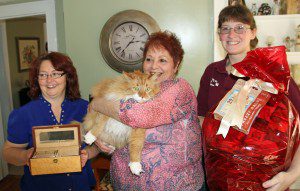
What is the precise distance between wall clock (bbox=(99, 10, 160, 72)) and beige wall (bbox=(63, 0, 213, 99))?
0.27 ft

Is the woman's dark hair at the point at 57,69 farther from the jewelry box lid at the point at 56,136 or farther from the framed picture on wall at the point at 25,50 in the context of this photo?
the framed picture on wall at the point at 25,50

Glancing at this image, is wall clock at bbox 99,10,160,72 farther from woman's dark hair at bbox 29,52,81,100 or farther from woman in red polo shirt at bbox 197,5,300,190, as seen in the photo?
woman in red polo shirt at bbox 197,5,300,190

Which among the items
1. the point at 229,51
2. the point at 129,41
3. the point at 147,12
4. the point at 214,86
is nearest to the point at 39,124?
the point at 214,86

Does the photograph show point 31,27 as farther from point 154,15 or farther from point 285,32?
point 285,32

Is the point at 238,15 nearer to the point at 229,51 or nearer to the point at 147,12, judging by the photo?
the point at 229,51

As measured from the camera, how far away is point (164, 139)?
3.61 ft

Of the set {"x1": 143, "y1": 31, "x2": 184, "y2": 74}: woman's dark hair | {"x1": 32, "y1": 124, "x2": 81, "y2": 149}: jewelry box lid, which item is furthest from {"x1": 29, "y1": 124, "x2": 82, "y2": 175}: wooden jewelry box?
{"x1": 143, "y1": 31, "x2": 184, "y2": 74}: woman's dark hair

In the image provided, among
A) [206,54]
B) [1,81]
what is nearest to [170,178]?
[206,54]

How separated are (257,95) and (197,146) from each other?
16.9 inches

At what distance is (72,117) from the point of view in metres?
1.49

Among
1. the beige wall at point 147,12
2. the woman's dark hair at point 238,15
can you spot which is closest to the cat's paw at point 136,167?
the woman's dark hair at point 238,15

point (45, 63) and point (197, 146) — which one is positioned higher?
point (45, 63)

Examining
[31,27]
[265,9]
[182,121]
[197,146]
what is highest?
[31,27]

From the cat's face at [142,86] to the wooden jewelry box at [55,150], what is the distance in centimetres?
→ 30
